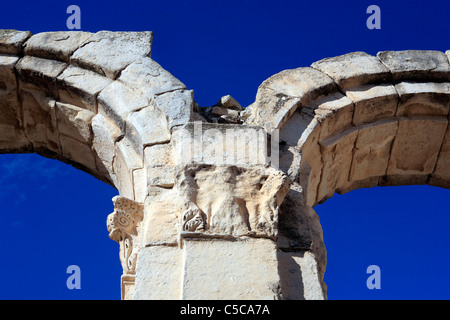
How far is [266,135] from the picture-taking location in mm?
5934

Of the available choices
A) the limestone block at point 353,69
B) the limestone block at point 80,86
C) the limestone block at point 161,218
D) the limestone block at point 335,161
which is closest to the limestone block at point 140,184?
the limestone block at point 161,218

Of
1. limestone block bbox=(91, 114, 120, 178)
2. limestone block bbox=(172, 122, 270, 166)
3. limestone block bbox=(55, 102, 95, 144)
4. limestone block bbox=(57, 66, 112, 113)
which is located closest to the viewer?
limestone block bbox=(172, 122, 270, 166)

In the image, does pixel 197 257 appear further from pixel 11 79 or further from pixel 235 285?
pixel 11 79

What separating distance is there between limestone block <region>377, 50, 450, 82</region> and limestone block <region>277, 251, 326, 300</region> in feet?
8.99

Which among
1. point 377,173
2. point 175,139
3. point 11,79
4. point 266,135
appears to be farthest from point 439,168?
point 11,79

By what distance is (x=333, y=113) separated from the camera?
6.81 metres

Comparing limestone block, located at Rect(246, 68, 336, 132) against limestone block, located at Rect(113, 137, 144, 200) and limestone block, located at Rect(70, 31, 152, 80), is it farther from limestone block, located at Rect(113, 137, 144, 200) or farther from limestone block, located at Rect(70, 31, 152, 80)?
limestone block, located at Rect(70, 31, 152, 80)

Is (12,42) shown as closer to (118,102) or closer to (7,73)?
(7,73)

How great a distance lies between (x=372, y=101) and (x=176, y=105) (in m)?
1.98

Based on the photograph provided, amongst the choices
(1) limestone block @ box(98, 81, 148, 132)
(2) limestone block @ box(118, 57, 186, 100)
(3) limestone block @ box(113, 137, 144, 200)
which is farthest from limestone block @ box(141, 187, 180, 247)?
(2) limestone block @ box(118, 57, 186, 100)

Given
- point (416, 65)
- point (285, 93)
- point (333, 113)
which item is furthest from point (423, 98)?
point (285, 93)

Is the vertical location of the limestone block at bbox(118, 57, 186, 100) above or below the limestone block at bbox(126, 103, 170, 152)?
above

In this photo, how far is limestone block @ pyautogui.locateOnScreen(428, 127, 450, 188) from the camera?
753cm
